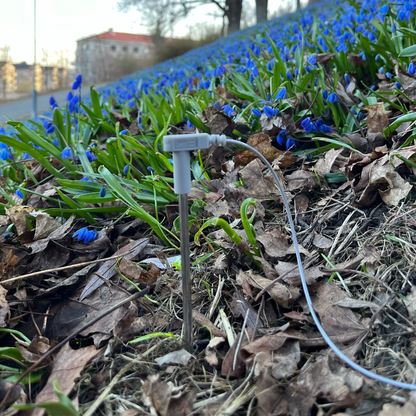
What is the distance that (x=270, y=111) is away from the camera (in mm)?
1921

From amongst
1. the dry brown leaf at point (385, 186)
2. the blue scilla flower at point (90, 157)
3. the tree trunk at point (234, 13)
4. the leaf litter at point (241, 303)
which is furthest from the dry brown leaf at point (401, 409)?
the tree trunk at point (234, 13)

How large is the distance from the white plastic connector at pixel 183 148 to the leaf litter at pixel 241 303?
47 cm

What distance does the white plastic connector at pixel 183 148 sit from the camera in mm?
891

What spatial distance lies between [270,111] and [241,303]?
42.8 inches

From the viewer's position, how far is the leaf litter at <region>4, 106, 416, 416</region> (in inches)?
38.1

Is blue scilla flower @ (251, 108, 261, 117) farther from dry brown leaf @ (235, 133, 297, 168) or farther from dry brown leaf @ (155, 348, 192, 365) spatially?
dry brown leaf @ (155, 348, 192, 365)

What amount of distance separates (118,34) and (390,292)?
5084 cm

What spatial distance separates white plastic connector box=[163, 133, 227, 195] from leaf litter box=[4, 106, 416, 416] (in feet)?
1.55

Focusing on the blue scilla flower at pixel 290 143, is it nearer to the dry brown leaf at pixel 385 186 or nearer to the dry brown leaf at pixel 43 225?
the dry brown leaf at pixel 385 186

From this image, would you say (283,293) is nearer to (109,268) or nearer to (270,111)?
(109,268)

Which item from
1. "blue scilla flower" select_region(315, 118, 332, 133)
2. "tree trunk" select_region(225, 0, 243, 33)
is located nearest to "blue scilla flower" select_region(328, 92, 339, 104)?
"blue scilla flower" select_region(315, 118, 332, 133)

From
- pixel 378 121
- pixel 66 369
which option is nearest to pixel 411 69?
pixel 378 121

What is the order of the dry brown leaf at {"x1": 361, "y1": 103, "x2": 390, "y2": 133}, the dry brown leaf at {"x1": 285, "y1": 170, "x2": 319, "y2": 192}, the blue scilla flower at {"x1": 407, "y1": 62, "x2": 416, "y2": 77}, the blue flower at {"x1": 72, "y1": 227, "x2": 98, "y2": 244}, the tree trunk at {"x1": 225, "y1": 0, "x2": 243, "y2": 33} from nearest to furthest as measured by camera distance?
1. the blue flower at {"x1": 72, "y1": 227, "x2": 98, "y2": 244}
2. the dry brown leaf at {"x1": 285, "y1": 170, "x2": 319, "y2": 192}
3. the dry brown leaf at {"x1": 361, "y1": 103, "x2": 390, "y2": 133}
4. the blue scilla flower at {"x1": 407, "y1": 62, "x2": 416, "y2": 77}
5. the tree trunk at {"x1": 225, "y1": 0, "x2": 243, "y2": 33}

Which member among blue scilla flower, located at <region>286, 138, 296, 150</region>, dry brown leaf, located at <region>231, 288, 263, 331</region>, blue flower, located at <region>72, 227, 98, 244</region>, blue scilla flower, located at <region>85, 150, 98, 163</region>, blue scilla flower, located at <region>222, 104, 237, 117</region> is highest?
blue scilla flower, located at <region>222, 104, 237, 117</region>
